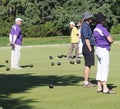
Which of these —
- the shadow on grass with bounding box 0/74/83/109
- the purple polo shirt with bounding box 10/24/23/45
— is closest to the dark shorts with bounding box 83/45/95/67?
the shadow on grass with bounding box 0/74/83/109

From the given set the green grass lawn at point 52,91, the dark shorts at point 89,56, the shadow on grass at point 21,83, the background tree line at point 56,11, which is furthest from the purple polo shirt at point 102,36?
the background tree line at point 56,11

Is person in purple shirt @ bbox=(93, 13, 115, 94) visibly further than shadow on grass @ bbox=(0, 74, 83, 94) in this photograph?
No

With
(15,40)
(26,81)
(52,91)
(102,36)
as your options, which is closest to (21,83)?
(26,81)

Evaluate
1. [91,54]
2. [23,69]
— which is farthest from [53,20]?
[91,54]

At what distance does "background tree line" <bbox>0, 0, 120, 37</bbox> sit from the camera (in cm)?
5047

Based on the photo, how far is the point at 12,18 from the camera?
167 feet

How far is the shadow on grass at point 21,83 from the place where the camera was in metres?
11.0

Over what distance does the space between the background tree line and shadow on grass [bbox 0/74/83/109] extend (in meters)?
33.2

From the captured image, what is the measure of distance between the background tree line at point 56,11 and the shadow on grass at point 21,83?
3317 cm

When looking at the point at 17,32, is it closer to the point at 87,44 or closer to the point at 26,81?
the point at 26,81

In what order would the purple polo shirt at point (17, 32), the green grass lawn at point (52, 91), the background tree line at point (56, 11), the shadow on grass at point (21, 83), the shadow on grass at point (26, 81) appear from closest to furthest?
the green grass lawn at point (52, 91) < the shadow on grass at point (21, 83) < the shadow on grass at point (26, 81) < the purple polo shirt at point (17, 32) < the background tree line at point (56, 11)

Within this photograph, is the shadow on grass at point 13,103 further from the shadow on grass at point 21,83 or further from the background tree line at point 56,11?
the background tree line at point 56,11

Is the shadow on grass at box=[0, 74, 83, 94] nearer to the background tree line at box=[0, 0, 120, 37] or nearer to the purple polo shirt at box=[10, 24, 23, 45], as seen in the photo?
the purple polo shirt at box=[10, 24, 23, 45]

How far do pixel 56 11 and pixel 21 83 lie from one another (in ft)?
121
